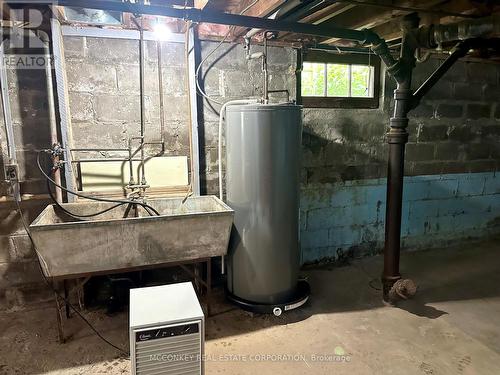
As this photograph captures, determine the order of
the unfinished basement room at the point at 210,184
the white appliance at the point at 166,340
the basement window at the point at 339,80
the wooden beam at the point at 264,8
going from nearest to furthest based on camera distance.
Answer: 1. the white appliance at the point at 166,340
2. the unfinished basement room at the point at 210,184
3. the wooden beam at the point at 264,8
4. the basement window at the point at 339,80

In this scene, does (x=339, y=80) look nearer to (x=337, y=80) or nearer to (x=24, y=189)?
(x=337, y=80)

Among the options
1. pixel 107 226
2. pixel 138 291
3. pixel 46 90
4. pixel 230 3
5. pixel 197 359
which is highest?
pixel 230 3

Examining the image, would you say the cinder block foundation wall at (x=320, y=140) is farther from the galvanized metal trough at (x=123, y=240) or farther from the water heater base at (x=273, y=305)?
the water heater base at (x=273, y=305)

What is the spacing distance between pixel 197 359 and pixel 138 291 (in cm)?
42

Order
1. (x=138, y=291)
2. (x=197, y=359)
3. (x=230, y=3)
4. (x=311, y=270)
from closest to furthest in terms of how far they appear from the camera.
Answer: (x=197, y=359), (x=138, y=291), (x=230, y=3), (x=311, y=270)

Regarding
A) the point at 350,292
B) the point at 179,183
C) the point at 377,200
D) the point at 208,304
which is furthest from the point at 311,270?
the point at 179,183

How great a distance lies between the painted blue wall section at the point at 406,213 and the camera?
314 centimetres

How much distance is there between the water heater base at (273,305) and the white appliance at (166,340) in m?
1.01

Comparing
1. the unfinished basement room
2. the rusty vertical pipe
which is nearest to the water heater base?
the unfinished basement room

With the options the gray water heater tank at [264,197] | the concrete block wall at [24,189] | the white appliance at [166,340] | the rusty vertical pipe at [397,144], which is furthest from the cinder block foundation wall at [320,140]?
the white appliance at [166,340]

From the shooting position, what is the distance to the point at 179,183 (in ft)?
8.64

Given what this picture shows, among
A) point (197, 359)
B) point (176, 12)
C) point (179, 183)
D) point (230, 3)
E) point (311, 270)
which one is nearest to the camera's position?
point (197, 359)

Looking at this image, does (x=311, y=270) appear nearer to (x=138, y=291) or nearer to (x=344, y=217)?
(x=344, y=217)

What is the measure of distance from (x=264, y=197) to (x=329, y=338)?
93 cm
